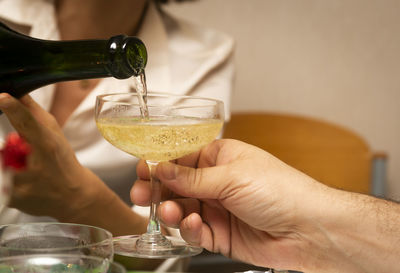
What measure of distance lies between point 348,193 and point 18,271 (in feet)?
1.53

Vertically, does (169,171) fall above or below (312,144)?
above

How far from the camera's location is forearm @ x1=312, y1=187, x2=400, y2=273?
0.68 meters

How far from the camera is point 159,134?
627 mm

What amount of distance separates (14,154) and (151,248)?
0.31 m

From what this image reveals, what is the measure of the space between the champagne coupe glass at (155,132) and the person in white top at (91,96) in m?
0.08

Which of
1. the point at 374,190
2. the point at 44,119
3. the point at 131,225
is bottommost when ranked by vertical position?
the point at 374,190

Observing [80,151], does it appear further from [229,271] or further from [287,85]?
[287,85]

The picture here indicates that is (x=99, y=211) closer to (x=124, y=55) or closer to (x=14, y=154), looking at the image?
(x=124, y=55)

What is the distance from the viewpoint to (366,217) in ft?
2.28

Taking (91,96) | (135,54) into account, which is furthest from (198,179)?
(91,96)

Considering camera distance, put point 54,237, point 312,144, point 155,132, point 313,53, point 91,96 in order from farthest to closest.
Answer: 1. point 313,53
2. point 312,144
3. point 91,96
4. point 155,132
5. point 54,237

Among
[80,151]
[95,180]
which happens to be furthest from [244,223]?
[80,151]

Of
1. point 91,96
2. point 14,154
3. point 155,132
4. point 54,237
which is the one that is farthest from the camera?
point 91,96

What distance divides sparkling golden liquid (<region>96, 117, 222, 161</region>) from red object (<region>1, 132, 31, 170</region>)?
0.22 m
